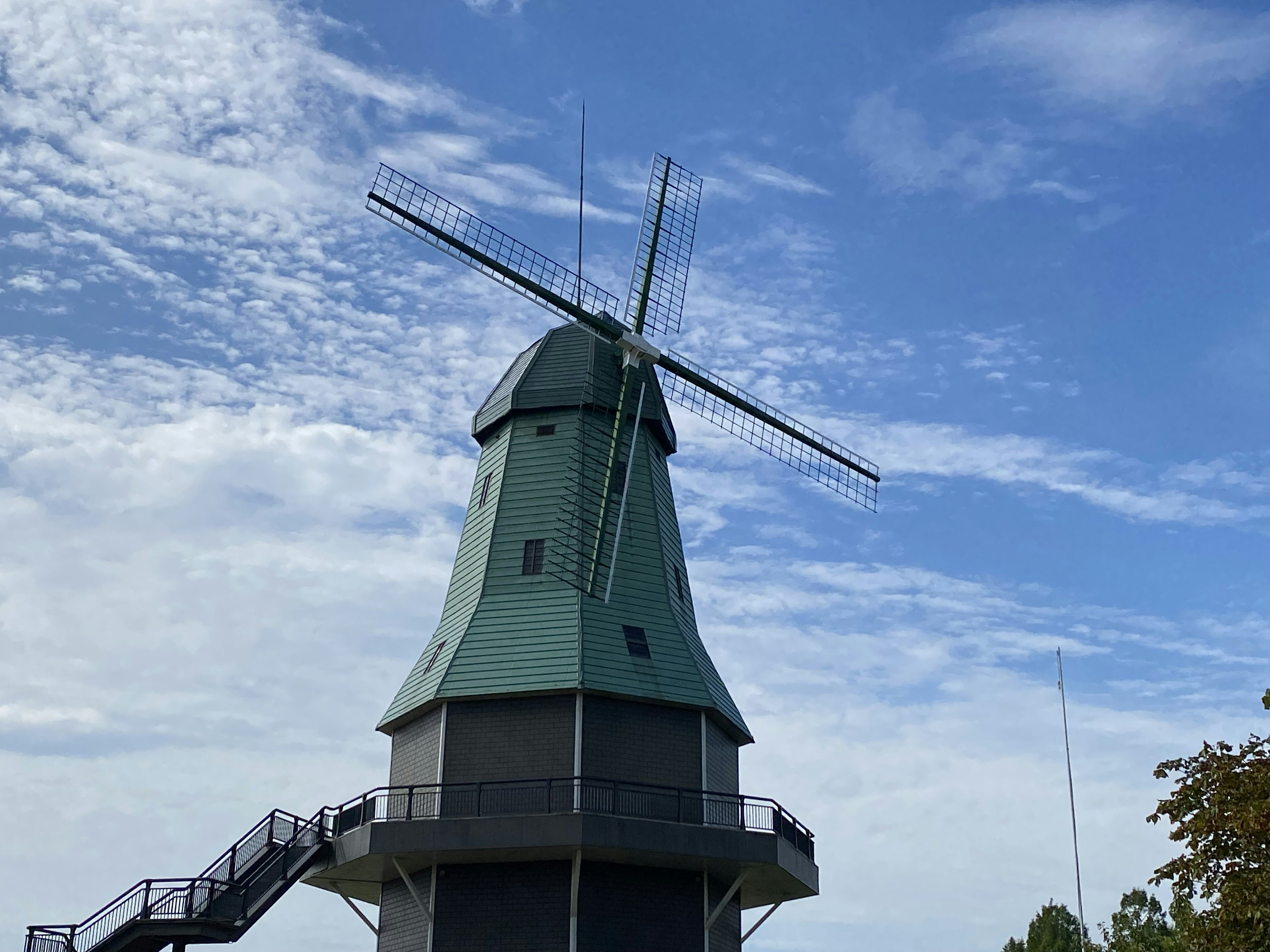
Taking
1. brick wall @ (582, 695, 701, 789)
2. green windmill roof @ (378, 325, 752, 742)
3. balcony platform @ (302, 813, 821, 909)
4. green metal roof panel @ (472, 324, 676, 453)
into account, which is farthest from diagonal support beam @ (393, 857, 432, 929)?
green metal roof panel @ (472, 324, 676, 453)

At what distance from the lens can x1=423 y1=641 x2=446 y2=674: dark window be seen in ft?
100

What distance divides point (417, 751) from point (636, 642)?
5.25 metres

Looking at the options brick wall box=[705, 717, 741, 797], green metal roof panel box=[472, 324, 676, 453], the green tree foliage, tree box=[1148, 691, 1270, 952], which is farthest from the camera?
the green tree foliage

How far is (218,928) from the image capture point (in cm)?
2580

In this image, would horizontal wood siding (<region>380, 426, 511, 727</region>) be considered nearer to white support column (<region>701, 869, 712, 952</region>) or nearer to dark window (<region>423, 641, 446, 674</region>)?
dark window (<region>423, 641, 446, 674</region>)

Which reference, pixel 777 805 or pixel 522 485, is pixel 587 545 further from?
pixel 777 805

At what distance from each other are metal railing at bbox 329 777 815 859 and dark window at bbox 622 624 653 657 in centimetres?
302

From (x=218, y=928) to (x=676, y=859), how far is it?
8.74 metres

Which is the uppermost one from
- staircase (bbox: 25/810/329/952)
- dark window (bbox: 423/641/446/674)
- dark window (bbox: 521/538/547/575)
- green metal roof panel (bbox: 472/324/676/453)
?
green metal roof panel (bbox: 472/324/676/453)

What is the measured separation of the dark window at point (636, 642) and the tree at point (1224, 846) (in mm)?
10581

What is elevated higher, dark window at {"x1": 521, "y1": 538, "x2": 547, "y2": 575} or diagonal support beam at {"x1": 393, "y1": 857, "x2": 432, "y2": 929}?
dark window at {"x1": 521, "y1": 538, "x2": 547, "y2": 575}

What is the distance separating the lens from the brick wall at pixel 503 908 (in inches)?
1045

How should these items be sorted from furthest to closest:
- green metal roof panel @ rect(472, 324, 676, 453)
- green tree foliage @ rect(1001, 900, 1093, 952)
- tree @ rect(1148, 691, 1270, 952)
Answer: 1. green tree foliage @ rect(1001, 900, 1093, 952)
2. green metal roof panel @ rect(472, 324, 676, 453)
3. tree @ rect(1148, 691, 1270, 952)

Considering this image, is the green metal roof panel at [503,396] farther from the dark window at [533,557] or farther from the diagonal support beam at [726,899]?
the diagonal support beam at [726,899]
